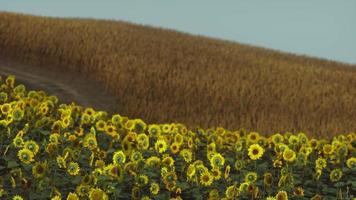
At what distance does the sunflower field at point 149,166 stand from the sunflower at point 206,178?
0.01 meters

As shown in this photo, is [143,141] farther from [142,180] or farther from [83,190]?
[83,190]

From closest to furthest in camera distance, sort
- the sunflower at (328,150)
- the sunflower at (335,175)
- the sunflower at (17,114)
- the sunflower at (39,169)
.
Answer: the sunflower at (39,169)
the sunflower at (335,175)
the sunflower at (17,114)
the sunflower at (328,150)

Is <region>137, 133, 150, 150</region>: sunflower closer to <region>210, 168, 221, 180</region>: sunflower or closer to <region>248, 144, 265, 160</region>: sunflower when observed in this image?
<region>248, 144, 265, 160</region>: sunflower

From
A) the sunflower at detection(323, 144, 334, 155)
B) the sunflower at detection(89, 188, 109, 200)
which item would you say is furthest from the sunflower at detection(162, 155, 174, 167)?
the sunflower at detection(323, 144, 334, 155)

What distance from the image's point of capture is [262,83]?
19594mm

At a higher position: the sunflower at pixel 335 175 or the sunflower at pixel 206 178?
the sunflower at pixel 335 175

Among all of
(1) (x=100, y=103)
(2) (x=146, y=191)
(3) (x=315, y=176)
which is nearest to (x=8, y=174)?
(2) (x=146, y=191)

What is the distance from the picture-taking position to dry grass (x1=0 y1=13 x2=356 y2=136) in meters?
16.5

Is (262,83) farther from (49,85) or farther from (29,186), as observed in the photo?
(29,186)

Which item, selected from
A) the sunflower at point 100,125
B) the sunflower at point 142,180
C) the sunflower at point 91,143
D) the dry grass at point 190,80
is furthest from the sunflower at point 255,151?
the dry grass at point 190,80

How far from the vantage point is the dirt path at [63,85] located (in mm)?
16500

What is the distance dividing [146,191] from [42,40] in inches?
578

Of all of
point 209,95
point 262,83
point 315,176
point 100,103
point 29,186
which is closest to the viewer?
point 29,186

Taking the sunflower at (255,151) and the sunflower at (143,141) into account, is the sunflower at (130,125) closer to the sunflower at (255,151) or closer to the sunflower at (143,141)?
the sunflower at (143,141)
